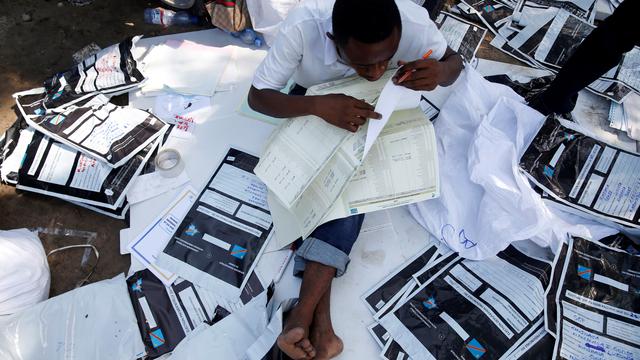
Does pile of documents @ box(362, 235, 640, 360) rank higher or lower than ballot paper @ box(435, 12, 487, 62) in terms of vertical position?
lower

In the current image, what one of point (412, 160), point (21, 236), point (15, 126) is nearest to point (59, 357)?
point (21, 236)

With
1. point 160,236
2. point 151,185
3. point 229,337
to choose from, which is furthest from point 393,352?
point 151,185

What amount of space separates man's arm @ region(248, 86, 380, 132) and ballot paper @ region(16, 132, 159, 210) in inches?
24.8

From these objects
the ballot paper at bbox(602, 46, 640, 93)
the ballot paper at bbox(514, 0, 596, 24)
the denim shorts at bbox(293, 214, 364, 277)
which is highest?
the ballot paper at bbox(514, 0, 596, 24)

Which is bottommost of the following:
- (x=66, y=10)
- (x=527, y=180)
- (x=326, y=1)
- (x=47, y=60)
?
(x=47, y=60)

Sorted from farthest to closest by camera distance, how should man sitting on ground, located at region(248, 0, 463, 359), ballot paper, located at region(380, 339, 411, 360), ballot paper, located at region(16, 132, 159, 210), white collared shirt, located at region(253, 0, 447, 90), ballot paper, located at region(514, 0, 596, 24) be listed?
ballot paper, located at region(514, 0, 596, 24) → ballot paper, located at region(16, 132, 159, 210) → ballot paper, located at region(380, 339, 411, 360) → white collared shirt, located at region(253, 0, 447, 90) → man sitting on ground, located at region(248, 0, 463, 359)

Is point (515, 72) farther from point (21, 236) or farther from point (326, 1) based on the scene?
point (21, 236)

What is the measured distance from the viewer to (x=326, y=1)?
1104 mm

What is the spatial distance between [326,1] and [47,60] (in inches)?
57.4

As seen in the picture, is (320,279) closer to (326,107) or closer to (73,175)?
(326,107)

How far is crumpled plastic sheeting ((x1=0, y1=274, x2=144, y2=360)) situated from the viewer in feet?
3.88

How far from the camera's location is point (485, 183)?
132 centimetres

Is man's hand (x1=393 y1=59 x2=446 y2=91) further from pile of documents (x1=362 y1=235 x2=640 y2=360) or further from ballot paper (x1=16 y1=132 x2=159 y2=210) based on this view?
ballot paper (x1=16 y1=132 x2=159 y2=210)

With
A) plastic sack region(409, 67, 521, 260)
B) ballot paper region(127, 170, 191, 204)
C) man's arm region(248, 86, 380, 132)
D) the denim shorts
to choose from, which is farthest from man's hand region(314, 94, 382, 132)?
ballot paper region(127, 170, 191, 204)
